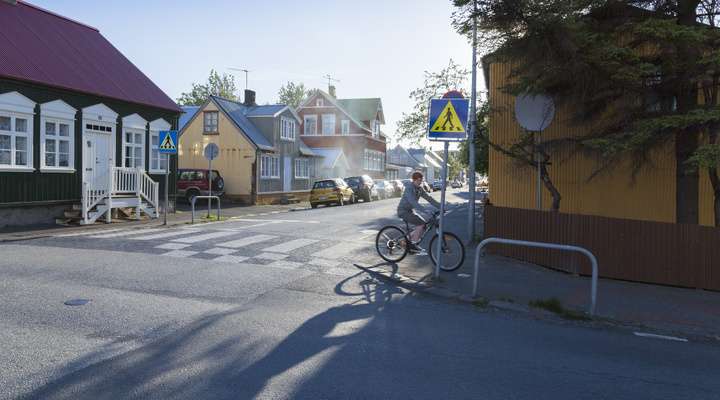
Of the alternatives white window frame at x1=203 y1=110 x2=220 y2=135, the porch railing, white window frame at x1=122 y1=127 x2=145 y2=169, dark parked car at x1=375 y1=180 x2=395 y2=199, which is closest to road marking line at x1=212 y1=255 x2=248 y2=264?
the porch railing

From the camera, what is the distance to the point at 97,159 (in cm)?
1877


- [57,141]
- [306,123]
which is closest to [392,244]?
[57,141]

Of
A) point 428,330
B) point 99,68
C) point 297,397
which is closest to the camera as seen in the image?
point 297,397

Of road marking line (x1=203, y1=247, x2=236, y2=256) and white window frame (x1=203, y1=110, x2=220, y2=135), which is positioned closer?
road marking line (x1=203, y1=247, x2=236, y2=256)

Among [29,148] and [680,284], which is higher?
[29,148]

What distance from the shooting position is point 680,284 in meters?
9.10

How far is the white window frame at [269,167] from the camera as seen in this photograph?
32672 millimetres

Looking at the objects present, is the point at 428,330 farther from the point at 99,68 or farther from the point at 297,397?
the point at 99,68

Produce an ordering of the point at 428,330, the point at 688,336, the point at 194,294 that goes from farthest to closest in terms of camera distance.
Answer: the point at 194,294 < the point at 688,336 < the point at 428,330

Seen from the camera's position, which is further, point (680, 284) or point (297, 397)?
point (680, 284)

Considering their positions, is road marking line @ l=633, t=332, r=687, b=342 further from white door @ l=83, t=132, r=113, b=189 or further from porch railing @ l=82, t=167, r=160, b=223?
white door @ l=83, t=132, r=113, b=189

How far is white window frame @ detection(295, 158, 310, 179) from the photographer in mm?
38062

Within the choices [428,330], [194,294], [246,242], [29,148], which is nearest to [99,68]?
[29,148]

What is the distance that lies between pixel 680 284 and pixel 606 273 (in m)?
1.11
